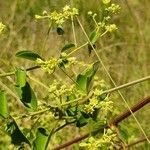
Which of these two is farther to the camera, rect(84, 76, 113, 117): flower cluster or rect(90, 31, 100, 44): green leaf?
rect(90, 31, 100, 44): green leaf

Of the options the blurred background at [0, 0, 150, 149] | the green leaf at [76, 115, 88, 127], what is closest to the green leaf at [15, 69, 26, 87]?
the green leaf at [76, 115, 88, 127]

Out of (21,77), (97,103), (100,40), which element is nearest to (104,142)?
(97,103)

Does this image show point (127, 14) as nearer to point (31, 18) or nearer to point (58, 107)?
point (31, 18)

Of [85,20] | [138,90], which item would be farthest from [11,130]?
[85,20]

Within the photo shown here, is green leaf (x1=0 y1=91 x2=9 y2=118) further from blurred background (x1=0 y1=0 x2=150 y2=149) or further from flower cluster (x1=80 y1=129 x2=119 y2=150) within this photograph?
blurred background (x1=0 y1=0 x2=150 y2=149)

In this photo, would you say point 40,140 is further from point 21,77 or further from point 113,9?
point 113,9

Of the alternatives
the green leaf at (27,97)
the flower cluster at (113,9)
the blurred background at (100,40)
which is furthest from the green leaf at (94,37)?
the blurred background at (100,40)

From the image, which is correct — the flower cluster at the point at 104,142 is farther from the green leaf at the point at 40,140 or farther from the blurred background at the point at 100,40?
the blurred background at the point at 100,40
